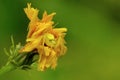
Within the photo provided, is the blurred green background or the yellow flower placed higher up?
the yellow flower

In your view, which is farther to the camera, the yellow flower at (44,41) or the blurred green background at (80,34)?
the blurred green background at (80,34)

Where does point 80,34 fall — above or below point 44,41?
below

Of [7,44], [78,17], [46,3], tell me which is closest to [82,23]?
[78,17]

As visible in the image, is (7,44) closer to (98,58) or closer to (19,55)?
(98,58)

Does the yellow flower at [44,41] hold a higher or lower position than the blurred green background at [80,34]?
higher
